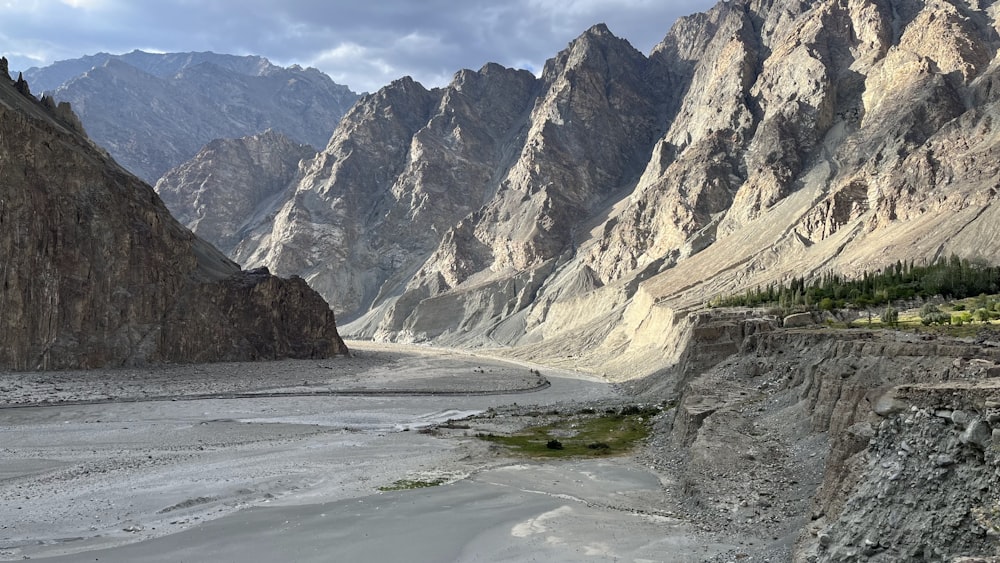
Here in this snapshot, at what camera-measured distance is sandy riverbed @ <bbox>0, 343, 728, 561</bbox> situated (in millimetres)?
19250

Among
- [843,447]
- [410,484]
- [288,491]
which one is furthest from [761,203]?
[843,447]

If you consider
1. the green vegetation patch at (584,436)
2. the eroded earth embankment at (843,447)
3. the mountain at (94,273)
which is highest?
the mountain at (94,273)

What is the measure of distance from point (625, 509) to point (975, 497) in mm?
14240

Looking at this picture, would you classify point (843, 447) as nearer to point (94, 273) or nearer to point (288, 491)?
point (288, 491)

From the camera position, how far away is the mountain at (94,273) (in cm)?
6969

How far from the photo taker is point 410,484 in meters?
27.8

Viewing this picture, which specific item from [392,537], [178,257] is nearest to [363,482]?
[392,537]

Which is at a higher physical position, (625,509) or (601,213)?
(601,213)

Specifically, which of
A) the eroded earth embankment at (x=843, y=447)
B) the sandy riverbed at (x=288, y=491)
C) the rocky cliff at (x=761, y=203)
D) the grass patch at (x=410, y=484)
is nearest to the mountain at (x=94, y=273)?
the sandy riverbed at (x=288, y=491)

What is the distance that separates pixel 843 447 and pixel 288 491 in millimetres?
19992

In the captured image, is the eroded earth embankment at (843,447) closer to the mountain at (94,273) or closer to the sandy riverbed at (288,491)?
the sandy riverbed at (288,491)

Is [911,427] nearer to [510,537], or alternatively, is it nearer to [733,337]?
[510,537]

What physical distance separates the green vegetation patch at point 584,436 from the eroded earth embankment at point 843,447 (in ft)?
7.05

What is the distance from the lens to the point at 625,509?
23.5 metres
